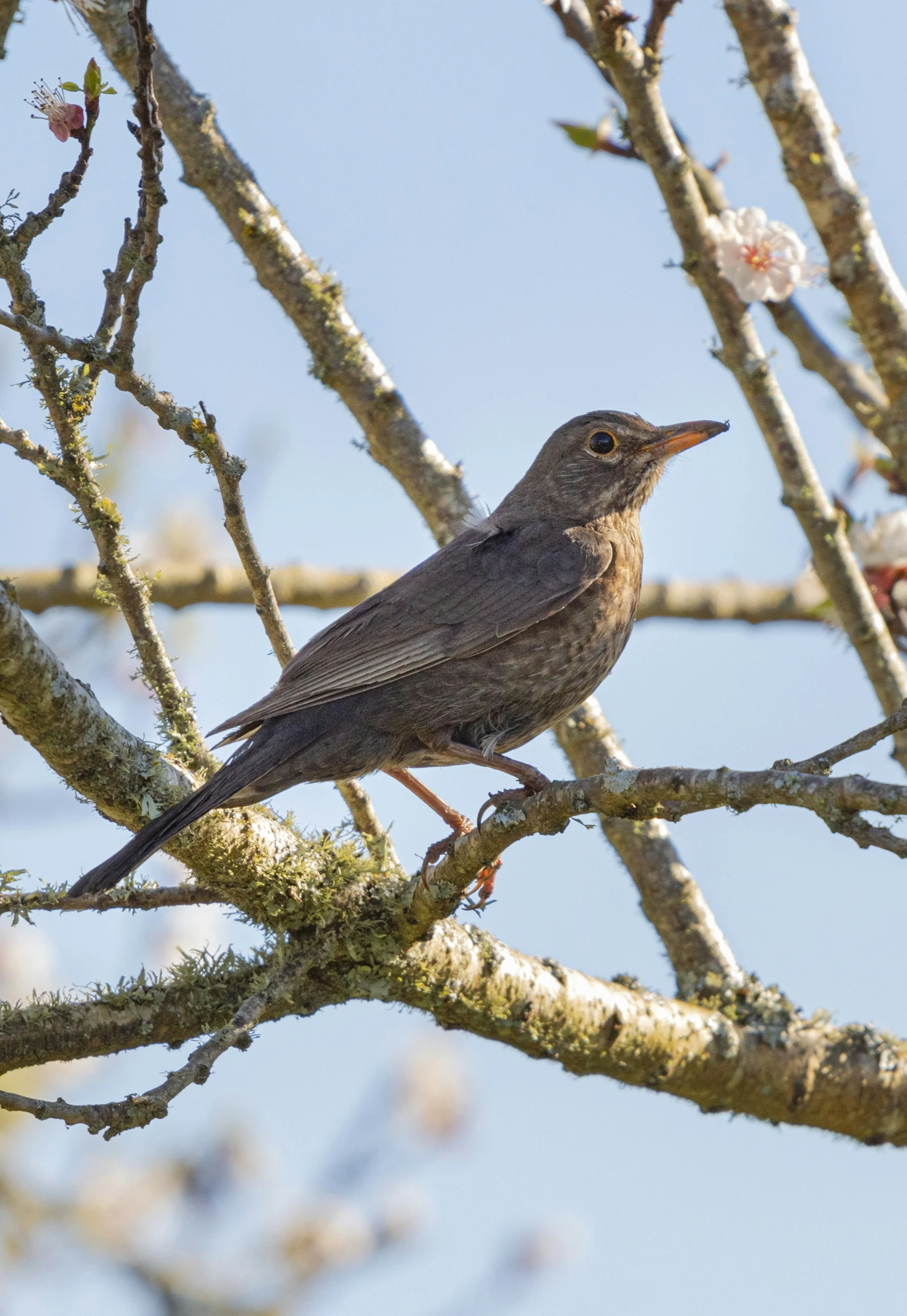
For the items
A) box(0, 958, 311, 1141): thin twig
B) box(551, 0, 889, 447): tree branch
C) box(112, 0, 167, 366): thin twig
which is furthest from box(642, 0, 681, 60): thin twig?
box(0, 958, 311, 1141): thin twig

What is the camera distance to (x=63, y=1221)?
5.30m

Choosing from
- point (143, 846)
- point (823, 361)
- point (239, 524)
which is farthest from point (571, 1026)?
point (823, 361)

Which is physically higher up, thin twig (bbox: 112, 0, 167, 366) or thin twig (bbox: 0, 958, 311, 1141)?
thin twig (bbox: 112, 0, 167, 366)

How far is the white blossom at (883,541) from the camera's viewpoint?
496 centimetres

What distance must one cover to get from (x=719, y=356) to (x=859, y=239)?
67 cm

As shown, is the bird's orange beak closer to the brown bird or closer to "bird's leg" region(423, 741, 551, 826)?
the brown bird

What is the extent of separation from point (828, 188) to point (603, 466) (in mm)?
1323

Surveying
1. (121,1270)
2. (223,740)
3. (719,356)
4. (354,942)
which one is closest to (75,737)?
(223,740)

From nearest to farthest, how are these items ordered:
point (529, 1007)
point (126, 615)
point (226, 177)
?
1. point (126, 615)
2. point (529, 1007)
3. point (226, 177)

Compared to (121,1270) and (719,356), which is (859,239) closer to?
(719,356)

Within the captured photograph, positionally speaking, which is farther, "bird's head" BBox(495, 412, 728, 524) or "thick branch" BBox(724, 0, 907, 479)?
"bird's head" BBox(495, 412, 728, 524)

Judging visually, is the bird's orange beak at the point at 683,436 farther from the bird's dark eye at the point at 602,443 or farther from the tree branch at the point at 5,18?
the tree branch at the point at 5,18

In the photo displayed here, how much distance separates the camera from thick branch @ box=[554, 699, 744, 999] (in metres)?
4.99

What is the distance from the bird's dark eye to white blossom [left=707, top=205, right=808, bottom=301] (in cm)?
78
